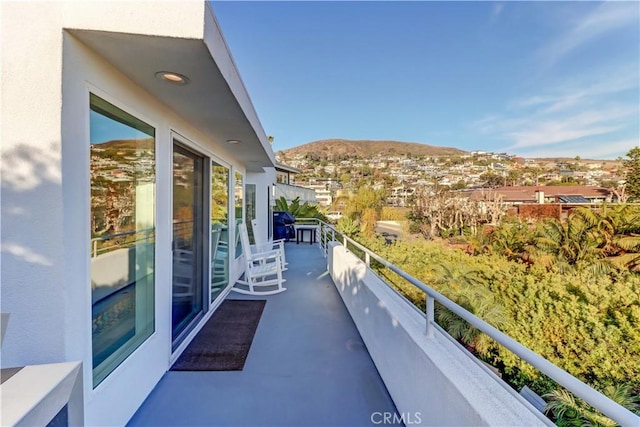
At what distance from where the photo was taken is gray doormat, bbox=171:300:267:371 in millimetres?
2898

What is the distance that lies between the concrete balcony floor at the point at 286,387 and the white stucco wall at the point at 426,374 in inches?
8.9

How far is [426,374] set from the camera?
1.74 meters

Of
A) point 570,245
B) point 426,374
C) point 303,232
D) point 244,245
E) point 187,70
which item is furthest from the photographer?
point 303,232

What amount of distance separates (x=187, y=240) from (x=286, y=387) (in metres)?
1.99

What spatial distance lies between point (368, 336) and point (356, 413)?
95cm

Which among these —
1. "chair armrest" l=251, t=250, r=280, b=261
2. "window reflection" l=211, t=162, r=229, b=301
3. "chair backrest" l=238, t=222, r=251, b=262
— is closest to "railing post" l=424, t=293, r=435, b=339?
"window reflection" l=211, t=162, r=229, b=301

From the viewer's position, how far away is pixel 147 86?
222 centimetres

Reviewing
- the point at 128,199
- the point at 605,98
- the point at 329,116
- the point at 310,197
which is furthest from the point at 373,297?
the point at 329,116

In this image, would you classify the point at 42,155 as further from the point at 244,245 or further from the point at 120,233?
the point at 244,245

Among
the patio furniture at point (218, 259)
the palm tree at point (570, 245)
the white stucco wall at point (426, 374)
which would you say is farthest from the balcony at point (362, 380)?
the palm tree at point (570, 245)

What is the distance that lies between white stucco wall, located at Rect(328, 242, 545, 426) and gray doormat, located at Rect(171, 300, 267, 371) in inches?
52.0

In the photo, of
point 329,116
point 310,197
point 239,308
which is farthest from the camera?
point 329,116

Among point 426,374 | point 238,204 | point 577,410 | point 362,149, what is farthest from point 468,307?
point 362,149

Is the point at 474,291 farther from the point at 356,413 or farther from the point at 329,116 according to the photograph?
the point at 329,116
